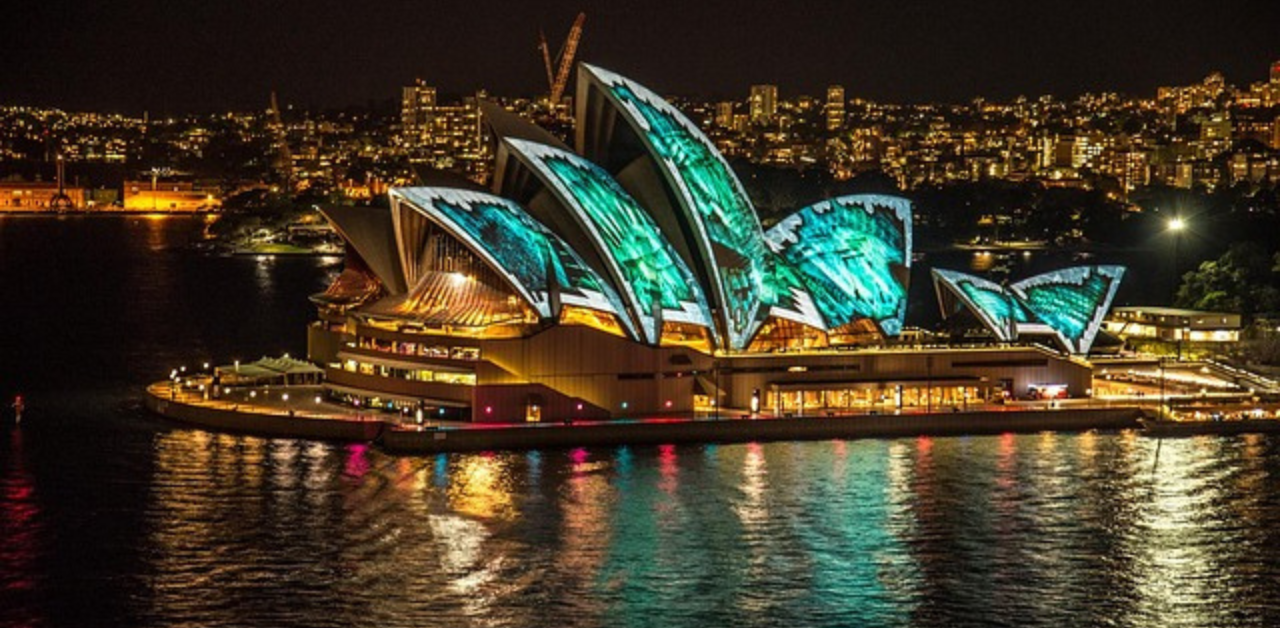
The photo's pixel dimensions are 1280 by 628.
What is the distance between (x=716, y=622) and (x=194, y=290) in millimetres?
57763

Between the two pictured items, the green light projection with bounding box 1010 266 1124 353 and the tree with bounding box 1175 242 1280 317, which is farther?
the tree with bounding box 1175 242 1280 317

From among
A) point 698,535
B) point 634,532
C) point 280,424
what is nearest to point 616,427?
point 280,424

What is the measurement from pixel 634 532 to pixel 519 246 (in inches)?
402

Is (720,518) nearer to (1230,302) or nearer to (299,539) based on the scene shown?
(299,539)

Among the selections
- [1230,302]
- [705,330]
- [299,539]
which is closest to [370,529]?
[299,539]

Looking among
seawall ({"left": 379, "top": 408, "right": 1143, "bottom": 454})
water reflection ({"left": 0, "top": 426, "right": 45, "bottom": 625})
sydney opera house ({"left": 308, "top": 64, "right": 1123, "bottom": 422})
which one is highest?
sydney opera house ({"left": 308, "top": 64, "right": 1123, "bottom": 422})

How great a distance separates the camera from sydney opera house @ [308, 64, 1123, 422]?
124 feet

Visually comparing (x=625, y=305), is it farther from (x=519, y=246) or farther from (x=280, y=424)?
(x=280, y=424)

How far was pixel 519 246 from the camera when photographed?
3819cm

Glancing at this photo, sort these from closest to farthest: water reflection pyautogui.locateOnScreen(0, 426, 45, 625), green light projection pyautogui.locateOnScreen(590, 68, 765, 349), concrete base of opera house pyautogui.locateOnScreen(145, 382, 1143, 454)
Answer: water reflection pyautogui.locateOnScreen(0, 426, 45, 625) < concrete base of opera house pyautogui.locateOnScreen(145, 382, 1143, 454) < green light projection pyautogui.locateOnScreen(590, 68, 765, 349)

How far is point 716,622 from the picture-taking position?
24.7m

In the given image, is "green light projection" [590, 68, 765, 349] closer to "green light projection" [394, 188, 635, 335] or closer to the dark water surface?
"green light projection" [394, 188, 635, 335]

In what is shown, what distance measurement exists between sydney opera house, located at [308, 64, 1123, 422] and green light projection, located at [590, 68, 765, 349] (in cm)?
4

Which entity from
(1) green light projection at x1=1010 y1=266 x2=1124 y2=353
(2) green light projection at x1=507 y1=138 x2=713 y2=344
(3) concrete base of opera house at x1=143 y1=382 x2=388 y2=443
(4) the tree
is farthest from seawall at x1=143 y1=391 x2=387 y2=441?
(4) the tree
